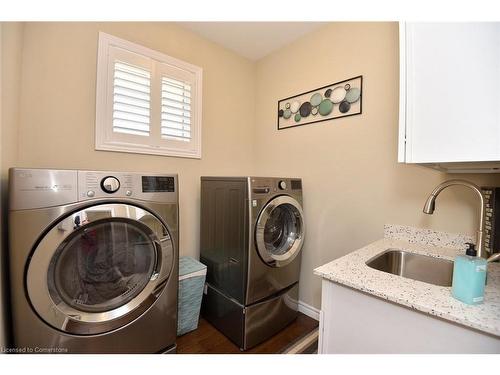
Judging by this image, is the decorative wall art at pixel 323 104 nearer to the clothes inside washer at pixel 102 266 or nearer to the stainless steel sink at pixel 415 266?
the stainless steel sink at pixel 415 266

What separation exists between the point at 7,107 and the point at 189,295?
5.06 ft

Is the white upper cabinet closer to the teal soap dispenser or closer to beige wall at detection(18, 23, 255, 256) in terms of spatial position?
the teal soap dispenser

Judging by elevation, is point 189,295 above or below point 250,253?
below

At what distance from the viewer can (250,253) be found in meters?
1.45

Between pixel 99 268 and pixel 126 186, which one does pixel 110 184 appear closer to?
pixel 126 186

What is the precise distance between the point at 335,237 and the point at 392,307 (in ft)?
3.38

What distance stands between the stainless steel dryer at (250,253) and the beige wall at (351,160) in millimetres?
241

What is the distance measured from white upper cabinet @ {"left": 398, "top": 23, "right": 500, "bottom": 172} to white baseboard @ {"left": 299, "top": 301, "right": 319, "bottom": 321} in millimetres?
1537

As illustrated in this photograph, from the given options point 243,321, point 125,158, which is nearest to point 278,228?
point 243,321

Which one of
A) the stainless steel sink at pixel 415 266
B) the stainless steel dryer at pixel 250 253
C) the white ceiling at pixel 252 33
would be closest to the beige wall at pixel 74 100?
the white ceiling at pixel 252 33

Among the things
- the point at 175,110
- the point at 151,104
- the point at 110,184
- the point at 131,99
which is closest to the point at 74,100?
the point at 131,99

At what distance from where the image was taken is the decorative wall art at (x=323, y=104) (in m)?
1.68

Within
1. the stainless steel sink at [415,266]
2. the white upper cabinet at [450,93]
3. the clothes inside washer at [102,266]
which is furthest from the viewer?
the stainless steel sink at [415,266]
